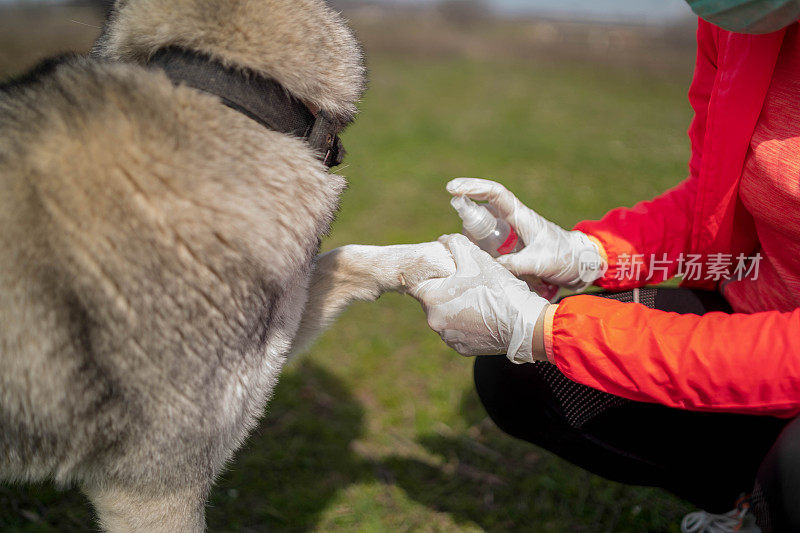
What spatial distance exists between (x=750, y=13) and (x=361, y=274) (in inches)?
53.6

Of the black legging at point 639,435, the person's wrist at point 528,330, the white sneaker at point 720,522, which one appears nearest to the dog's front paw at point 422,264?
the person's wrist at point 528,330

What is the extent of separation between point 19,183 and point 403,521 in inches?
80.4

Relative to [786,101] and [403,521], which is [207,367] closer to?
[403,521]

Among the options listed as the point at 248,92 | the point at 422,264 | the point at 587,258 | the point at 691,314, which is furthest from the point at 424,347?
the point at 248,92

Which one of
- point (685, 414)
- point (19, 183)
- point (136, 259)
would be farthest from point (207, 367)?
point (685, 414)

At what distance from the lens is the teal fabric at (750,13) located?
1494 millimetres

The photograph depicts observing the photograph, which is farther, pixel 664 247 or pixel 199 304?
pixel 664 247

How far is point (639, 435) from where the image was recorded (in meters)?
2.11

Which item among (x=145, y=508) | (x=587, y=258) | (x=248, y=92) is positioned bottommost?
(x=145, y=508)

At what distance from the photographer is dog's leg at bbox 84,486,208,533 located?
1570 millimetres

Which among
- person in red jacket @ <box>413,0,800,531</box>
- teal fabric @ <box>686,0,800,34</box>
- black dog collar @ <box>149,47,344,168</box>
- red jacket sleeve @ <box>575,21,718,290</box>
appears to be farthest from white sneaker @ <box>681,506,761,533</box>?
black dog collar @ <box>149,47,344,168</box>

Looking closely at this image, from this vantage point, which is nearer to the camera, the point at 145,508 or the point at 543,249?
the point at 145,508

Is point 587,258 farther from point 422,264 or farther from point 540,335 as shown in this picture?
point 422,264

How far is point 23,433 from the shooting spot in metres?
1.41
